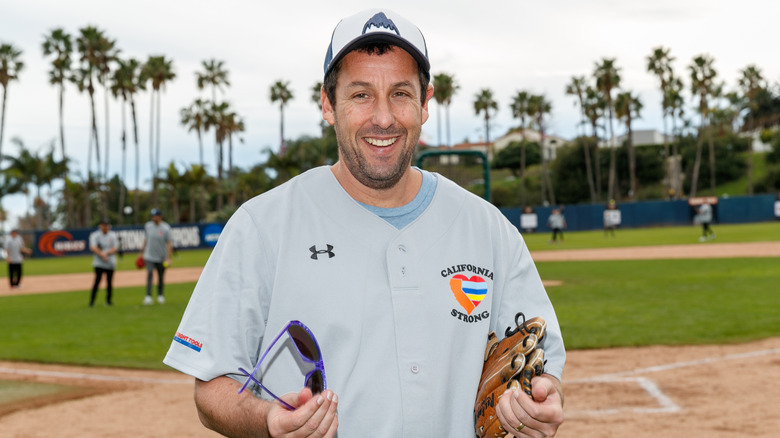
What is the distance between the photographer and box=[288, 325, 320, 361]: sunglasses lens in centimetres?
197

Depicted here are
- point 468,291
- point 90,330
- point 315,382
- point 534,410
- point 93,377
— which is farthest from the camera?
point 90,330

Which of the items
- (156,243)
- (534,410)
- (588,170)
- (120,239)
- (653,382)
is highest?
(588,170)

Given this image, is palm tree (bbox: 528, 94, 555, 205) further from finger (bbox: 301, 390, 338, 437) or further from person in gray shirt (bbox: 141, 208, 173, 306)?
finger (bbox: 301, 390, 338, 437)

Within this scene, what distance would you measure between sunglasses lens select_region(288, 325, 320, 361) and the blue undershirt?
573 millimetres

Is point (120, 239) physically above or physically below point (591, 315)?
above

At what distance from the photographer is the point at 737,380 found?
8.91 meters

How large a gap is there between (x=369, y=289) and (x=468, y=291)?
319mm

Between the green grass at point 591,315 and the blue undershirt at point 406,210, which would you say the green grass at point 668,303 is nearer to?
the green grass at point 591,315

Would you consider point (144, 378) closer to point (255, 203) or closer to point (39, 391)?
point (39, 391)

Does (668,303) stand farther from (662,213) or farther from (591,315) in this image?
(662,213)

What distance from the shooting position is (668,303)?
15.2m

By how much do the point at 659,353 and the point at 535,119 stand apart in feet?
255

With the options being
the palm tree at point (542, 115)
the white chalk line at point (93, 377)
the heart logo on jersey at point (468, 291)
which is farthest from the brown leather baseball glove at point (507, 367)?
the palm tree at point (542, 115)

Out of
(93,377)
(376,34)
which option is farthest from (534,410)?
(93,377)
